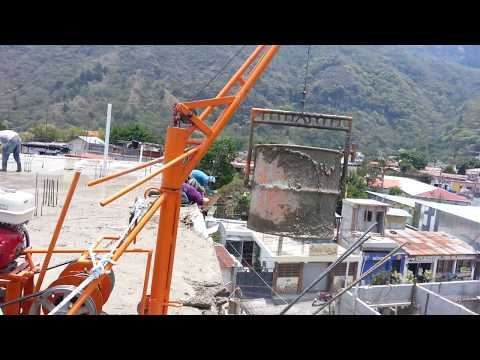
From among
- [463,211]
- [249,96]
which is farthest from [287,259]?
[249,96]

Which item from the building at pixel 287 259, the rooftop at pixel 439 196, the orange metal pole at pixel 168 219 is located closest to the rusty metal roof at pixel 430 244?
the building at pixel 287 259

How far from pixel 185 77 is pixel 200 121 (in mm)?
92310

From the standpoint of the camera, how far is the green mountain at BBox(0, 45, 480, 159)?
76.6m

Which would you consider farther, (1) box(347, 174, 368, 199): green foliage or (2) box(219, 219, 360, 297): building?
(1) box(347, 174, 368, 199): green foliage

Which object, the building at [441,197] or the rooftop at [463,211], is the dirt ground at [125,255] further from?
the building at [441,197]

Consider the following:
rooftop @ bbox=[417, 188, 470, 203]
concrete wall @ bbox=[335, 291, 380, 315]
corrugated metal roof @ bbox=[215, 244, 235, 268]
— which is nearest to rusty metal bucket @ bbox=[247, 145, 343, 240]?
concrete wall @ bbox=[335, 291, 380, 315]

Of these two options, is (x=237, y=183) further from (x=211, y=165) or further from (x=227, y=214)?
(x=211, y=165)

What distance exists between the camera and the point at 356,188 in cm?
3606

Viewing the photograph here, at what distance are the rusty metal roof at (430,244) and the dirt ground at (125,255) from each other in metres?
15.6

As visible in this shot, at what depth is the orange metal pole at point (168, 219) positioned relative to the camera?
13.3ft

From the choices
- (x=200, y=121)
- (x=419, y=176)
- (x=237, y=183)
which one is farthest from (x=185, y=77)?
(x=200, y=121)

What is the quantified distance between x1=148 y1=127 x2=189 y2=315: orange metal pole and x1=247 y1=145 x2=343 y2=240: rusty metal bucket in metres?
3.50

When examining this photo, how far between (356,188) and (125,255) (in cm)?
3048

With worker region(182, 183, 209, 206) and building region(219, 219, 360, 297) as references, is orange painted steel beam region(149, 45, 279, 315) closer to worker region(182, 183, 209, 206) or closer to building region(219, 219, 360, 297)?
worker region(182, 183, 209, 206)
